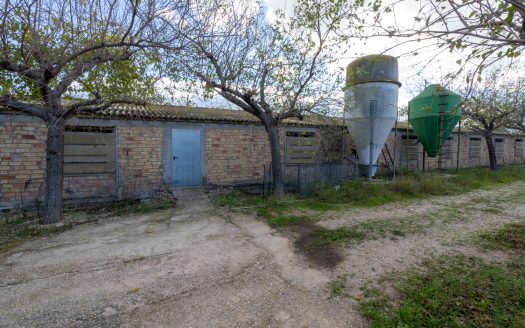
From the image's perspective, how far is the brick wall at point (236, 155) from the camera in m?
8.15

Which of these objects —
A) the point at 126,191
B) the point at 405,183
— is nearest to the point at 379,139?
the point at 405,183

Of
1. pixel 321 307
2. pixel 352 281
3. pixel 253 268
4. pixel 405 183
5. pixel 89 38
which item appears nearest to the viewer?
pixel 321 307

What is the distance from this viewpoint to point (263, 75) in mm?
6227

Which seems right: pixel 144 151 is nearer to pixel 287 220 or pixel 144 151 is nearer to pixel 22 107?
pixel 22 107

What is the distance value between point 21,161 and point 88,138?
1521mm

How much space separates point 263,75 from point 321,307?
5369 millimetres

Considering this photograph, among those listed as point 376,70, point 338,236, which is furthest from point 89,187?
point 376,70

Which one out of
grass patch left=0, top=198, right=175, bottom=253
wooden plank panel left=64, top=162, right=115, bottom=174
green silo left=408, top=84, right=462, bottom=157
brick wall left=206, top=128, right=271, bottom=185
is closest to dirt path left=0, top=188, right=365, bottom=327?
grass patch left=0, top=198, right=175, bottom=253

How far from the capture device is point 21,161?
6023mm

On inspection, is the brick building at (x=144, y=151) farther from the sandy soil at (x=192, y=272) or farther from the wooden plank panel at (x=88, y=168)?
the sandy soil at (x=192, y=272)

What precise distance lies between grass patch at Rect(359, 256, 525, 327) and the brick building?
5294 mm

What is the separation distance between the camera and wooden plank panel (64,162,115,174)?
6.46 metres

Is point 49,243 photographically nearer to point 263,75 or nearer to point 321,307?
point 321,307

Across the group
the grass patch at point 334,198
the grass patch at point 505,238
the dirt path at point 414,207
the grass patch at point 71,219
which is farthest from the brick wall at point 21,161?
the grass patch at point 505,238
